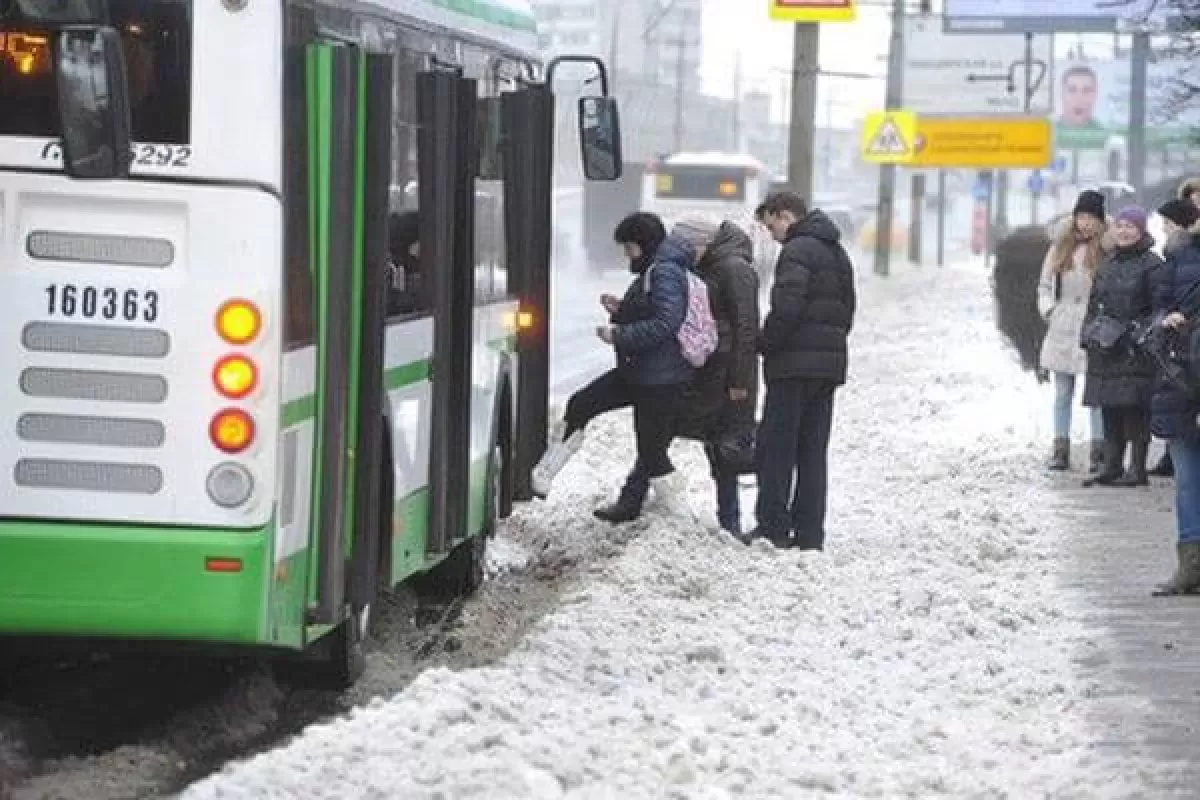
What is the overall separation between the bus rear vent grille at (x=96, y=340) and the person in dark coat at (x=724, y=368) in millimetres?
7147

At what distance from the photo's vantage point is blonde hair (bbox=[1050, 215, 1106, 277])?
21438 millimetres

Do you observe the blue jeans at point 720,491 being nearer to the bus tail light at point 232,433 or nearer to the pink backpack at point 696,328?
the pink backpack at point 696,328

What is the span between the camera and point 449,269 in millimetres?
13102

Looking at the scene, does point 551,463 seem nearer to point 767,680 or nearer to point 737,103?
point 767,680

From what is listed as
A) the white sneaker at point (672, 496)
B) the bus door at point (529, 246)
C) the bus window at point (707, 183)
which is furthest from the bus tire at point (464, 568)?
the bus window at point (707, 183)

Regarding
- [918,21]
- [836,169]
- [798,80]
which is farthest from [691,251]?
[836,169]

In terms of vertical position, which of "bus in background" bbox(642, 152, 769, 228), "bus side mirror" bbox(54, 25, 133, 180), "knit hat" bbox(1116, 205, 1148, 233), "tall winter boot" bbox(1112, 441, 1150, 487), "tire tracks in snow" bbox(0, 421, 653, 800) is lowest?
"bus in background" bbox(642, 152, 769, 228)

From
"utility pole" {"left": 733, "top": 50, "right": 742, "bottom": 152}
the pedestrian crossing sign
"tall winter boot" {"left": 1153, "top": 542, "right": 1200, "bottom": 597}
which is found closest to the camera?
"tall winter boot" {"left": 1153, "top": 542, "right": 1200, "bottom": 597}

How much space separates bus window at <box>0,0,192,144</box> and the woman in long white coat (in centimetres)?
1198

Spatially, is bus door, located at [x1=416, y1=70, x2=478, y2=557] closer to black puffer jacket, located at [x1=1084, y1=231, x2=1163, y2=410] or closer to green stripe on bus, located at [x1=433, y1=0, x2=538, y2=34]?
green stripe on bus, located at [x1=433, y1=0, x2=538, y2=34]

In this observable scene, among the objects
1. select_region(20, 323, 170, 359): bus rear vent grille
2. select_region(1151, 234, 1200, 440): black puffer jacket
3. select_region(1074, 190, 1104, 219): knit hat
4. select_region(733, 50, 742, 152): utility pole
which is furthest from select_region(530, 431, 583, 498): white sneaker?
select_region(733, 50, 742, 152): utility pole

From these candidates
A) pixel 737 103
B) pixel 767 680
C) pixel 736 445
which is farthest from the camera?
pixel 737 103

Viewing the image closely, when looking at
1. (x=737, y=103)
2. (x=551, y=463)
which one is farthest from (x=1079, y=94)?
(x=551, y=463)

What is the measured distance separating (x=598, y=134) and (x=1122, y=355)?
4.56 metres
